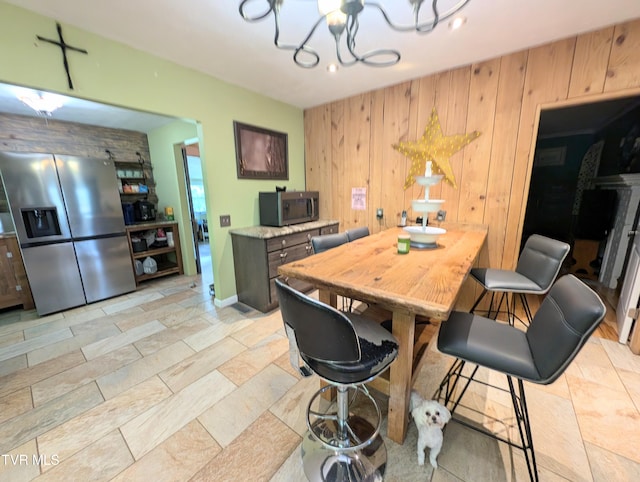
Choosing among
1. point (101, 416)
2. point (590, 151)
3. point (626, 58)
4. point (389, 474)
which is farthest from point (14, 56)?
point (590, 151)

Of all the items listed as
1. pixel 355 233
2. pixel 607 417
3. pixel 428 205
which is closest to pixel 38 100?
pixel 355 233

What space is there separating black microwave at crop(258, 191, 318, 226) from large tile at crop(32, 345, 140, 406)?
1.81m

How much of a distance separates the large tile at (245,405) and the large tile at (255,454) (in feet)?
0.21

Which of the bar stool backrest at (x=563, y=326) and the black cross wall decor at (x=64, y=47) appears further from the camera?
the black cross wall decor at (x=64, y=47)

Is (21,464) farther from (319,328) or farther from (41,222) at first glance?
(41,222)

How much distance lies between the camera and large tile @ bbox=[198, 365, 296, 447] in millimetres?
1422

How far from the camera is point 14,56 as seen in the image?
155cm

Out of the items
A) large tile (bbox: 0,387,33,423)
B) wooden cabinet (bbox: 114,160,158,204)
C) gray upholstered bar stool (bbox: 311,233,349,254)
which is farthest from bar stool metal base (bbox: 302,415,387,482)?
wooden cabinet (bbox: 114,160,158,204)

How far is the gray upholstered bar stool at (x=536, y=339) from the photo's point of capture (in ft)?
2.73

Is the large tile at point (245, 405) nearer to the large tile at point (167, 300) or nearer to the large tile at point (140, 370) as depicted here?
the large tile at point (140, 370)

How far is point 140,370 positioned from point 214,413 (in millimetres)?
822

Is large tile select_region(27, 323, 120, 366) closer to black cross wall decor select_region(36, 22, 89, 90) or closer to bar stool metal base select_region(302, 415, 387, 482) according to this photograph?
black cross wall decor select_region(36, 22, 89, 90)

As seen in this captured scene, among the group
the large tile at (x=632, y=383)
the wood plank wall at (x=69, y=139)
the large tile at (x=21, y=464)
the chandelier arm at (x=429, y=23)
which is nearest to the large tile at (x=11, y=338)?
the large tile at (x=21, y=464)

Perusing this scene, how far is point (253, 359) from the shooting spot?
79.1 inches
